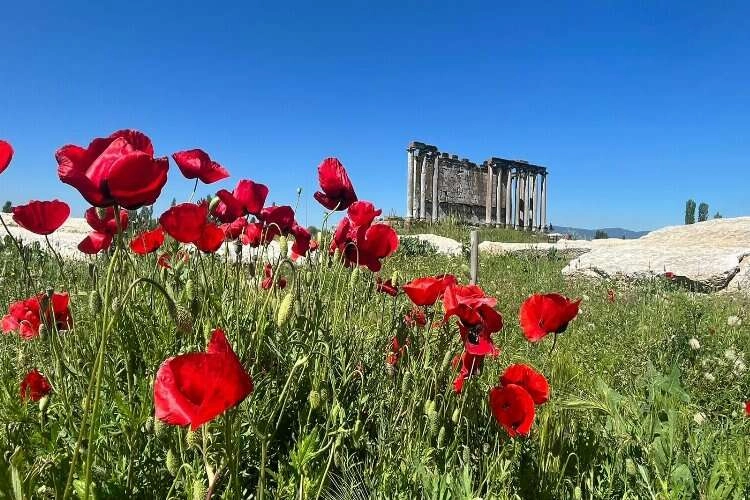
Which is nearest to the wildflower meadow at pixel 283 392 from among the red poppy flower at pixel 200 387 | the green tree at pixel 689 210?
the red poppy flower at pixel 200 387

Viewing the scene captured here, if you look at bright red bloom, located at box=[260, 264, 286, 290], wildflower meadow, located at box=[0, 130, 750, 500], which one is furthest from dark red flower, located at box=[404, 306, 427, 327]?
bright red bloom, located at box=[260, 264, 286, 290]

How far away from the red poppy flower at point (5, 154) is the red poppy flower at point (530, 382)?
1.44 metres

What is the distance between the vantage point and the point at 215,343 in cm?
92

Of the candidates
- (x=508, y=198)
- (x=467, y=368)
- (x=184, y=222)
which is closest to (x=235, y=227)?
(x=184, y=222)

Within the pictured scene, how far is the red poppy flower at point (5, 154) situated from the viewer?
1.32m

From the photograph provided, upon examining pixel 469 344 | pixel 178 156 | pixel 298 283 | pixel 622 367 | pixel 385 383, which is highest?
pixel 178 156

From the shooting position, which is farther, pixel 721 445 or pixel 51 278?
pixel 51 278

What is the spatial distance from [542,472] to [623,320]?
335 centimetres

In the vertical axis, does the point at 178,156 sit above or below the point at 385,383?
above

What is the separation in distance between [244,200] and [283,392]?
3.05 feet

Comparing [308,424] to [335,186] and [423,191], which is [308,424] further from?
[423,191]

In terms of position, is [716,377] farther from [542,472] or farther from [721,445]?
[542,472]

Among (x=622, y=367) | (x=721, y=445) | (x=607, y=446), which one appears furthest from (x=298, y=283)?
(x=622, y=367)

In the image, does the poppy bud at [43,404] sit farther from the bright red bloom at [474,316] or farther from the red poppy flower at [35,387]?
the bright red bloom at [474,316]
